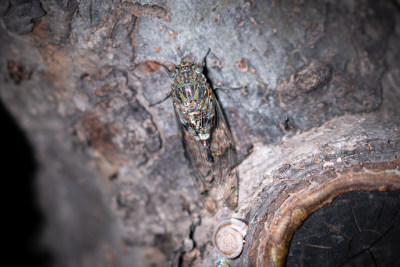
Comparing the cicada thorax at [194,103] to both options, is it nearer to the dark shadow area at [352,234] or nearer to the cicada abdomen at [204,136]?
the cicada abdomen at [204,136]

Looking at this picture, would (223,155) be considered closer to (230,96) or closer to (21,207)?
(230,96)

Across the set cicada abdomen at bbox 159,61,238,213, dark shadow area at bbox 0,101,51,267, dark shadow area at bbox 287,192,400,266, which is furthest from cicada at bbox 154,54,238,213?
dark shadow area at bbox 0,101,51,267

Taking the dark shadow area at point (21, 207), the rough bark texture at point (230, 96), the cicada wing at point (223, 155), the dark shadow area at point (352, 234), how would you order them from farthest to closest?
the dark shadow area at point (21, 207) → the cicada wing at point (223, 155) → the rough bark texture at point (230, 96) → the dark shadow area at point (352, 234)

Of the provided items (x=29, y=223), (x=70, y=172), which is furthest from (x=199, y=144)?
(x=29, y=223)

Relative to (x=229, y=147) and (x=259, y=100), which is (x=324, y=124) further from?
(x=229, y=147)

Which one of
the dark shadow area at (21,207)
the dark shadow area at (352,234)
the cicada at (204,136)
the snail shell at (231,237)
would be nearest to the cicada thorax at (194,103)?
the cicada at (204,136)

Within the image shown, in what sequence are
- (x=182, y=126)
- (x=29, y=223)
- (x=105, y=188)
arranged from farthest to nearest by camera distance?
1. (x=29, y=223)
2. (x=105, y=188)
3. (x=182, y=126)

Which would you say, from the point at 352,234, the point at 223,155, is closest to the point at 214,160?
the point at 223,155
